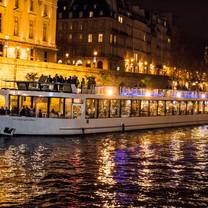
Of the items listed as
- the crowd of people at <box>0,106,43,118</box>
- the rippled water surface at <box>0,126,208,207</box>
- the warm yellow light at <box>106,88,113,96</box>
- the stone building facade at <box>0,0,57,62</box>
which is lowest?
the rippled water surface at <box>0,126,208,207</box>

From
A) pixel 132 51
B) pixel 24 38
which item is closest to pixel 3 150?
pixel 24 38

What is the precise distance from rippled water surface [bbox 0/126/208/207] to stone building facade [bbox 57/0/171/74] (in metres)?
52.7

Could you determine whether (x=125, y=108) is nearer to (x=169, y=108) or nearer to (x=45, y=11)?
(x=169, y=108)

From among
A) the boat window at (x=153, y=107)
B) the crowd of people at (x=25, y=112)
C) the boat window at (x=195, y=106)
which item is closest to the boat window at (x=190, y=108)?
the boat window at (x=195, y=106)

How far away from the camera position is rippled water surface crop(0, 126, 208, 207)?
14.5 m

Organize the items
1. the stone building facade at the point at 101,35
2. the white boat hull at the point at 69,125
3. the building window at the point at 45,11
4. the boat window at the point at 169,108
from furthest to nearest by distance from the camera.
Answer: the stone building facade at the point at 101,35, the building window at the point at 45,11, the boat window at the point at 169,108, the white boat hull at the point at 69,125

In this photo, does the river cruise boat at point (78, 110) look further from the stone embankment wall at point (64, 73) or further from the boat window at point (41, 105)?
the stone embankment wall at point (64, 73)

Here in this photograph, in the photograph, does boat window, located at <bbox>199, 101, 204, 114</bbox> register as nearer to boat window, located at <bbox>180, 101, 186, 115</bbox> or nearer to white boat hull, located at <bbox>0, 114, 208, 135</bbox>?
boat window, located at <bbox>180, 101, 186, 115</bbox>

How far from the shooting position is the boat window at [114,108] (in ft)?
108

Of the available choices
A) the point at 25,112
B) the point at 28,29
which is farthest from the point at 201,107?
the point at 28,29

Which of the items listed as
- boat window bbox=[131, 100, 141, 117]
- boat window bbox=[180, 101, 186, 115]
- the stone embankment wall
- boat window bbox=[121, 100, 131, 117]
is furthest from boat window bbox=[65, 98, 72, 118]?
boat window bbox=[180, 101, 186, 115]

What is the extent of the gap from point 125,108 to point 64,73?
18.4 m

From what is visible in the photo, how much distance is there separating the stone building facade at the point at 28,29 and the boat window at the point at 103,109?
23846mm

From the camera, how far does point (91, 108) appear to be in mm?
31062
